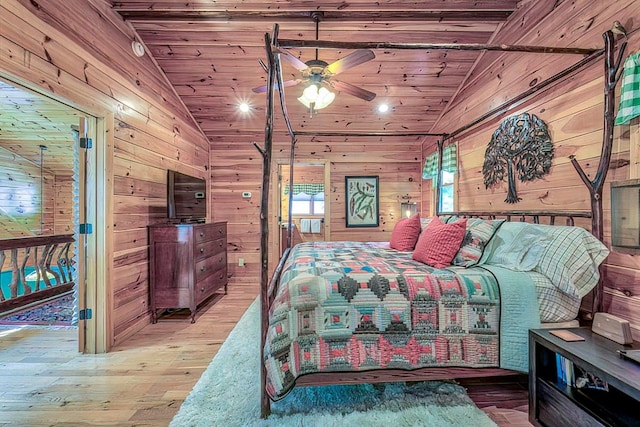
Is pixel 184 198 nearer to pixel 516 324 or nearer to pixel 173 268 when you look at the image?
pixel 173 268

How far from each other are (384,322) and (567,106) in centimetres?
211

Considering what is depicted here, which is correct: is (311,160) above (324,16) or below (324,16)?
below

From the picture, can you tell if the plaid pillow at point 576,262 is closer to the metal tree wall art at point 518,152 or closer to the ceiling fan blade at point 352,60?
the metal tree wall art at point 518,152

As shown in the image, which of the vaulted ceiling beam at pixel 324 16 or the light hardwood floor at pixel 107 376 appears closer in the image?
the light hardwood floor at pixel 107 376

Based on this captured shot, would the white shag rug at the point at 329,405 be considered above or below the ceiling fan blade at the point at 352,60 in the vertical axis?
below

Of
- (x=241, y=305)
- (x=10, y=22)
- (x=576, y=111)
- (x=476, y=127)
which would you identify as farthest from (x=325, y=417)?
(x=476, y=127)

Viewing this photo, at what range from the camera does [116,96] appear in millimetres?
2602

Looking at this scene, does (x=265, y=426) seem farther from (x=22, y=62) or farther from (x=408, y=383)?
(x=22, y=62)

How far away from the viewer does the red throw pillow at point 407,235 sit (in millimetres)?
2975

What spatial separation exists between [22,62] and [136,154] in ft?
3.88

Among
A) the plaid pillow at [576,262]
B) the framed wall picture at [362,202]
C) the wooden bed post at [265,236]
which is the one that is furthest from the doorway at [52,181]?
the framed wall picture at [362,202]

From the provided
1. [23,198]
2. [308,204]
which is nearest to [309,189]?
[308,204]

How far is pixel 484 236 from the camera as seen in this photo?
219 cm

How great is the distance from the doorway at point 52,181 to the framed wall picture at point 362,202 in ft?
11.7
